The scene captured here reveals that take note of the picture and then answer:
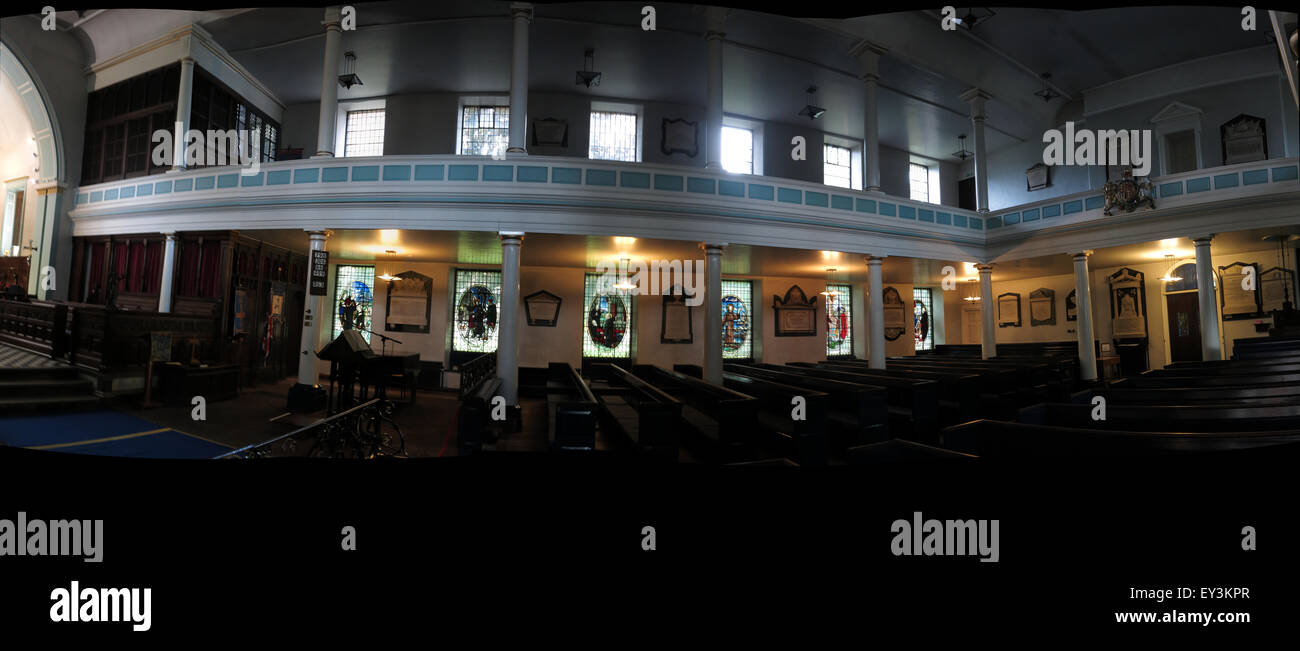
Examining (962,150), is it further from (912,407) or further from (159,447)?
(159,447)

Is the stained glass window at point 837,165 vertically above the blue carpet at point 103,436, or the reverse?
the stained glass window at point 837,165

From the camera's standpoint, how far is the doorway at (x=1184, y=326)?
1013cm

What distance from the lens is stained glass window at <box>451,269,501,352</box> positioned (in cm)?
1044

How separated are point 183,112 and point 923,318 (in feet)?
56.5

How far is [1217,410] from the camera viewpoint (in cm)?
254

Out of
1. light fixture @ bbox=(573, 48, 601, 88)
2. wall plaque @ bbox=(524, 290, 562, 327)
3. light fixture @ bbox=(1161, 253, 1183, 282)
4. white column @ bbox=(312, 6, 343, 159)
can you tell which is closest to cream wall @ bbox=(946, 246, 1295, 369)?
light fixture @ bbox=(1161, 253, 1183, 282)

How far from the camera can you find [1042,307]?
12.6 metres

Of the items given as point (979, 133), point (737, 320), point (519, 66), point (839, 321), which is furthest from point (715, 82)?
point (839, 321)

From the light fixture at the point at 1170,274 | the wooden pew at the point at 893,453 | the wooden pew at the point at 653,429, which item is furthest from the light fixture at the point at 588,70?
the light fixture at the point at 1170,274

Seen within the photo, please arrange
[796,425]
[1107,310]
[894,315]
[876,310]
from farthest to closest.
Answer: [894,315]
[1107,310]
[876,310]
[796,425]

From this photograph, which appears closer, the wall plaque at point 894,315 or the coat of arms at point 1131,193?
the coat of arms at point 1131,193

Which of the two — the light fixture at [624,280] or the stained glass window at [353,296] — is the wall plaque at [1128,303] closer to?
the light fixture at [624,280]

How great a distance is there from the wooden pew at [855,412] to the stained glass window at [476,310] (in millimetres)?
7273

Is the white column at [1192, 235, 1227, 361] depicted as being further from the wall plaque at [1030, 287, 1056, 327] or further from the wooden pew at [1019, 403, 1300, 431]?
the wooden pew at [1019, 403, 1300, 431]
